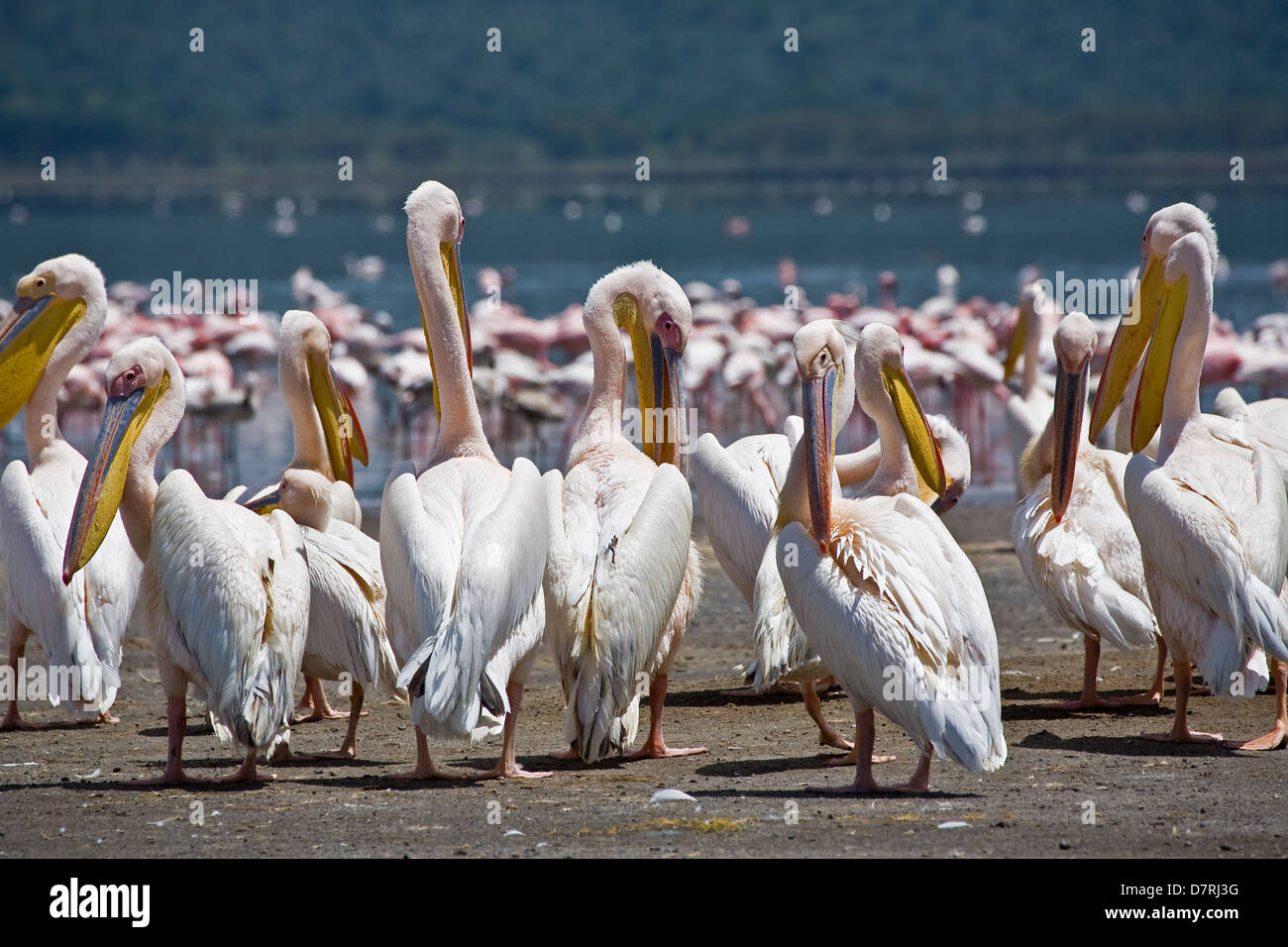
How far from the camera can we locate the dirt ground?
16.8ft

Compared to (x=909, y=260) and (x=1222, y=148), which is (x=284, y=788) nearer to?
(x=909, y=260)

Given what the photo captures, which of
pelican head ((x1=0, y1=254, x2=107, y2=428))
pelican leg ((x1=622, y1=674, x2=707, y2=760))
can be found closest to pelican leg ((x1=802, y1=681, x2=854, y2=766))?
pelican leg ((x1=622, y1=674, x2=707, y2=760))

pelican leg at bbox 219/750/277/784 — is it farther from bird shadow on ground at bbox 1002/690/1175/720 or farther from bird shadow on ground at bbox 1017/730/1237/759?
bird shadow on ground at bbox 1002/690/1175/720

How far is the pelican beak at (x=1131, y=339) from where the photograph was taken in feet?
26.9

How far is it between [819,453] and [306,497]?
2.16 meters

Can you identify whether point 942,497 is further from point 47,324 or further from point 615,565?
point 47,324

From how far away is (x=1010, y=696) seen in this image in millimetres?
7711

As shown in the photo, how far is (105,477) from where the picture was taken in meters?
6.08

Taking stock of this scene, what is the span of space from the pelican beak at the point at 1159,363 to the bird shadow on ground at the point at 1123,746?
1587 millimetres

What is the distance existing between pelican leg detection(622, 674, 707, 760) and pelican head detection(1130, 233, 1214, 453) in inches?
95.4

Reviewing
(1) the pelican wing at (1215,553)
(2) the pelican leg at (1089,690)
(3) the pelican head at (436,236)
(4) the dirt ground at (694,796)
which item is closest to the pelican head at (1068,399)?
(1) the pelican wing at (1215,553)

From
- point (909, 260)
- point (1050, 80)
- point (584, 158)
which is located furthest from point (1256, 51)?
point (909, 260)
